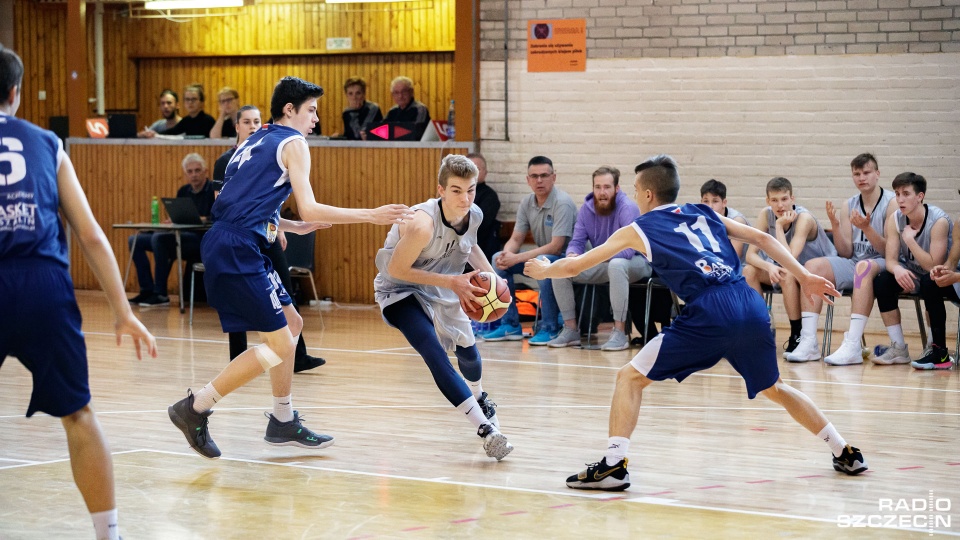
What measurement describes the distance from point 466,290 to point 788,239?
475 centimetres

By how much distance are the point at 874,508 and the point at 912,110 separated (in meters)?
7.41

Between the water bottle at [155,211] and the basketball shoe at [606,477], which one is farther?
the water bottle at [155,211]

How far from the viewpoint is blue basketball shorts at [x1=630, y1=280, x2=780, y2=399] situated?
4.61 meters

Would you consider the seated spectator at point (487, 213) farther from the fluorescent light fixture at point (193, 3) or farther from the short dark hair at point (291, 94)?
the short dark hair at point (291, 94)

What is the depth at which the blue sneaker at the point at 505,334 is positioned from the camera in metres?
10.1

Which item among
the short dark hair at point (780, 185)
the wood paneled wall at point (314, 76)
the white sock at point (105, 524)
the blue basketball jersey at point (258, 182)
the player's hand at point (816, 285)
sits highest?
the wood paneled wall at point (314, 76)

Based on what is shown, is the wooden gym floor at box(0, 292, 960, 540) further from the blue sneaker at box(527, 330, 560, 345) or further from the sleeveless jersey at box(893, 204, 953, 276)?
the blue sneaker at box(527, 330, 560, 345)

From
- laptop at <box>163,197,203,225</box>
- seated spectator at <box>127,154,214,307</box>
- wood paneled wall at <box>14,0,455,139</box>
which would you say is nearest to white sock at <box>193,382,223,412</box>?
laptop at <box>163,197,203,225</box>

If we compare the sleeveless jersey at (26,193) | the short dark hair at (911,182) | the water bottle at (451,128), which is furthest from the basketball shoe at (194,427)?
the water bottle at (451,128)

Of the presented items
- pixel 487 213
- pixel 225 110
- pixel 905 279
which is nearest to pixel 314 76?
pixel 225 110

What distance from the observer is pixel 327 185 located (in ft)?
41.6

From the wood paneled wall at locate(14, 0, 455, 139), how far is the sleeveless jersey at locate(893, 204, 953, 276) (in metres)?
7.40

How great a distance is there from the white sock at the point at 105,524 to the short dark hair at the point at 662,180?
96.4 inches

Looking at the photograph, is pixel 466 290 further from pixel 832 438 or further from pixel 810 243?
pixel 810 243
